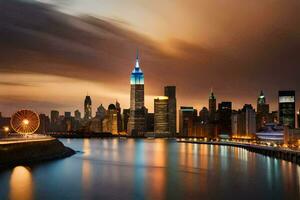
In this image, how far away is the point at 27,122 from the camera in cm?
11375

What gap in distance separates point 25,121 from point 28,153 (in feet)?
91.0

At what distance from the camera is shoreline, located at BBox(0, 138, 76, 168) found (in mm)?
76625

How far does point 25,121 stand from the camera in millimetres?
113188

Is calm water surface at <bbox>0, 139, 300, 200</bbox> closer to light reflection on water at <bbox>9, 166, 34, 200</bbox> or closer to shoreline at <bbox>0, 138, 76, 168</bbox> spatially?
light reflection on water at <bbox>9, 166, 34, 200</bbox>

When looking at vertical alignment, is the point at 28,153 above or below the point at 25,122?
below

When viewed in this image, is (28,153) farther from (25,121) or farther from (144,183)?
(144,183)

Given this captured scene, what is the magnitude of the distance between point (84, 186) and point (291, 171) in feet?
132

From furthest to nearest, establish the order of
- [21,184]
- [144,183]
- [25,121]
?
[25,121], [144,183], [21,184]

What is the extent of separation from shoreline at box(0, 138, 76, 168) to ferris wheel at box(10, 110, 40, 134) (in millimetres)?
7803

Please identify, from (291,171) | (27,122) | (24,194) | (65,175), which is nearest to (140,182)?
(65,175)

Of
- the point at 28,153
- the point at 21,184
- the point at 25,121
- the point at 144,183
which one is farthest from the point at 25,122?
the point at 144,183

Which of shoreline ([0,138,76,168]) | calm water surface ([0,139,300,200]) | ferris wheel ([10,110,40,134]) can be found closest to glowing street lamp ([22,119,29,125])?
ferris wheel ([10,110,40,134])

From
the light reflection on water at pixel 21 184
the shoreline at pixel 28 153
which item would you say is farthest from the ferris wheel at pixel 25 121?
the light reflection on water at pixel 21 184

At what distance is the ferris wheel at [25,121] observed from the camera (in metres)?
114
